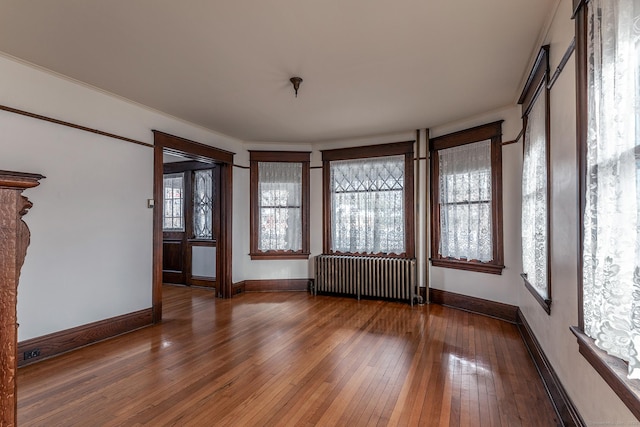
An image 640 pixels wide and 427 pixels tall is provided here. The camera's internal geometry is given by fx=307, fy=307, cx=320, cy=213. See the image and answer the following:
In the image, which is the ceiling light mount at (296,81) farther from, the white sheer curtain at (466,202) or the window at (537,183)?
the white sheer curtain at (466,202)

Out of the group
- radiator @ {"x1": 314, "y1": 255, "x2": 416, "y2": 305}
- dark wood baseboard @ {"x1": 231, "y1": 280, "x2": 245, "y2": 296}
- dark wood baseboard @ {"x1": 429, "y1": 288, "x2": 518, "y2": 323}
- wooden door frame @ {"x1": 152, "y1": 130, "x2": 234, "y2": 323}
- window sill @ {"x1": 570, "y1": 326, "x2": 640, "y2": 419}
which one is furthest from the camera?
dark wood baseboard @ {"x1": 231, "y1": 280, "x2": 245, "y2": 296}

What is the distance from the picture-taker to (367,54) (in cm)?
275

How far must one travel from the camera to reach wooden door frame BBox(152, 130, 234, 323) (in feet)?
13.5

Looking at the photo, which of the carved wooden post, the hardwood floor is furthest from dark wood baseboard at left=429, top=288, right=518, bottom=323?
the carved wooden post

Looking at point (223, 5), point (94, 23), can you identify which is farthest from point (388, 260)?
point (94, 23)

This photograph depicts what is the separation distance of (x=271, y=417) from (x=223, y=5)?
112 inches

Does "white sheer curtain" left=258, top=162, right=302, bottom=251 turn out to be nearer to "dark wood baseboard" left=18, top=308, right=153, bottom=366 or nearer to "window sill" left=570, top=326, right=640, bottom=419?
"dark wood baseboard" left=18, top=308, right=153, bottom=366

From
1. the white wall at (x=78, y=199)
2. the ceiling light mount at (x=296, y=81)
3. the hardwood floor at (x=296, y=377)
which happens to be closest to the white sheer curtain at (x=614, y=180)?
the hardwood floor at (x=296, y=377)

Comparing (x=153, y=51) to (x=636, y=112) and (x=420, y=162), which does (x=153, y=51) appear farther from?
→ (x=420, y=162)

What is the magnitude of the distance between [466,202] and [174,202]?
5737mm

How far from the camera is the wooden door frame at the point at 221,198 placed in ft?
13.5

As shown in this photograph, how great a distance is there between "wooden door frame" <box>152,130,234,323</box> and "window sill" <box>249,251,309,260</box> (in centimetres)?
55

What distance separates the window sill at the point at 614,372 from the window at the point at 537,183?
2.95ft

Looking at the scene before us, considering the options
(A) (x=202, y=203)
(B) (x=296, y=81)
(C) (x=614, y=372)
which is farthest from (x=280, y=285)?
(C) (x=614, y=372)
